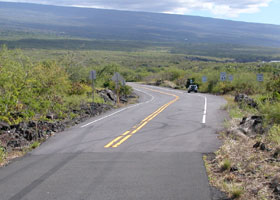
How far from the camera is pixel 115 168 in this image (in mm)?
9398

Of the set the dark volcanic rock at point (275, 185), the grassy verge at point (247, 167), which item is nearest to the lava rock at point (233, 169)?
the grassy verge at point (247, 167)

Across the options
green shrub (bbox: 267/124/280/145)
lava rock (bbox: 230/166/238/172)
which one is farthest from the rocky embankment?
green shrub (bbox: 267/124/280/145)

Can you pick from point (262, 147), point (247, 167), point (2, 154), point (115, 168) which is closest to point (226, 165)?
point (247, 167)

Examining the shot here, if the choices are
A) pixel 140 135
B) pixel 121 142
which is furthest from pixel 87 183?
pixel 140 135

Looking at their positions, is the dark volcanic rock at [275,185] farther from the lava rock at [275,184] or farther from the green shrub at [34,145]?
the green shrub at [34,145]

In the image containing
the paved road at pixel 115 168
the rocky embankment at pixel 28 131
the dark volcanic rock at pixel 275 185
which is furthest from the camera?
the rocky embankment at pixel 28 131

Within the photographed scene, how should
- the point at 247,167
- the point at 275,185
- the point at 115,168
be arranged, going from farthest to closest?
the point at 115,168 < the point at 247,167 < the point at 275,185

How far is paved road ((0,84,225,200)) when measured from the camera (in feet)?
24.9

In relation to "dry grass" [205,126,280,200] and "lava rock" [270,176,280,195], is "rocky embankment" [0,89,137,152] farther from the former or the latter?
"lava rock" [270,176,280,195]

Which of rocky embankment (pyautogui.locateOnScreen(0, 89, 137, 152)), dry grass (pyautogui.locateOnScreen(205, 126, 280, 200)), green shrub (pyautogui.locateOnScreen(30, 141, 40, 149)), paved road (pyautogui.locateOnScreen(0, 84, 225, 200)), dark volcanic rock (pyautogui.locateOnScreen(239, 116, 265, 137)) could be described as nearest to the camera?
dry grass (pyautogui.locateOnScreen(205, 126, 280, 200))

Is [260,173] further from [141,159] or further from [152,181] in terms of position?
[141,159]

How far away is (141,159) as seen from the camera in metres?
10.3

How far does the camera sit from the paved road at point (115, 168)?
7602 mm

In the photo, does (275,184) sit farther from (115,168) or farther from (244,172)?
(115,168)
